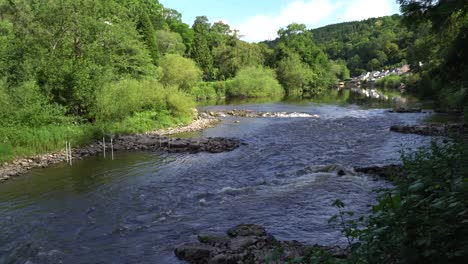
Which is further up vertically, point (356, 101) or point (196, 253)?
point (356, 101)

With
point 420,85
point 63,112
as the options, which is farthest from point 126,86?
point 420,85

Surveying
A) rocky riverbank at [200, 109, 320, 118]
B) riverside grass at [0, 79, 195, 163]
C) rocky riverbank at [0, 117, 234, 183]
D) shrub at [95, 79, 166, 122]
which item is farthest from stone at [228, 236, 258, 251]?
rocky riverbank at [200, 109, 320, 118]

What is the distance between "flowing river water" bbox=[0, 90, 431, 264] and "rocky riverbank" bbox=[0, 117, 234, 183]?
0.80 m

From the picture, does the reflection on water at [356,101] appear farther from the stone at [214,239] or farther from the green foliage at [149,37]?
the stone at [214,239]

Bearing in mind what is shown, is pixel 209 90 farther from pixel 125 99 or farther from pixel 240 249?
pixel 240 249

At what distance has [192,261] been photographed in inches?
310

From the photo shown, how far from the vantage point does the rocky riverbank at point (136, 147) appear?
1692cm

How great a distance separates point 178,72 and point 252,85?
20.0m

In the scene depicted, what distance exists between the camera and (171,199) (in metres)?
12.4

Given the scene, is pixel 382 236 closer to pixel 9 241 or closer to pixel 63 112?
pixel 9 241

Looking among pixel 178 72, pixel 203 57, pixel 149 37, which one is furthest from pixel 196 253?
pixel 203 57

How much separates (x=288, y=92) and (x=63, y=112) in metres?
62.1

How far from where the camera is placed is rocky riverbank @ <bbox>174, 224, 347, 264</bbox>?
7609 millimetres

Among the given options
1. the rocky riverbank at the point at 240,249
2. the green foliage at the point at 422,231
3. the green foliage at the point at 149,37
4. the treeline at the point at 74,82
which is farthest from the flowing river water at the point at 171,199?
the green foliage at the point at 149,37
